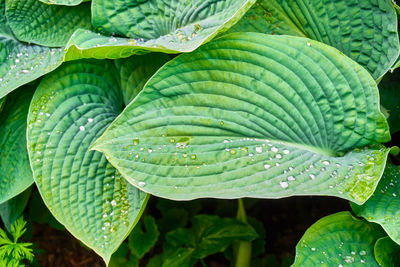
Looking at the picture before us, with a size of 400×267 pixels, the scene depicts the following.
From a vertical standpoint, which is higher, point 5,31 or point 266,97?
point 266,97

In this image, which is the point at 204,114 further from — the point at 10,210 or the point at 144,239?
the point at 10,210

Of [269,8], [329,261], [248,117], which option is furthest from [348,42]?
[329,261]

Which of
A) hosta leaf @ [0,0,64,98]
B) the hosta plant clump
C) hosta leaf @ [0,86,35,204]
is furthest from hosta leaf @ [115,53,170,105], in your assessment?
hosta leaf @ [0,86,35,204]

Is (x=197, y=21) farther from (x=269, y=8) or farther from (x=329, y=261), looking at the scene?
(x=329, y=261)

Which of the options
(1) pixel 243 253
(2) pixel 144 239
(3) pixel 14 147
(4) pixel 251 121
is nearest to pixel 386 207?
(4) pixel 251 121

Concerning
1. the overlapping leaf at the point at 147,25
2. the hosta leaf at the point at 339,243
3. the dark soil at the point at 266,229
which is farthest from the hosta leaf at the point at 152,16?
the dark soil at the point at 266,229

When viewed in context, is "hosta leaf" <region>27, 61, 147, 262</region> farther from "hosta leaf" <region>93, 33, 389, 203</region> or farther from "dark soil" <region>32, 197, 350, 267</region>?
"dark soil" <region>32, 197, 350, 267</region>

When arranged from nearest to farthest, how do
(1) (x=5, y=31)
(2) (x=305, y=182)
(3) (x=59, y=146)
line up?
1. (2) (x=305, y=182)
2. (3) (x=59, y=146)
3. (1) (x=5, y=31)

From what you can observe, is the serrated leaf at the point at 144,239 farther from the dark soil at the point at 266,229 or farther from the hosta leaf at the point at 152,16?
the hosta leaf at the point at 152,16
